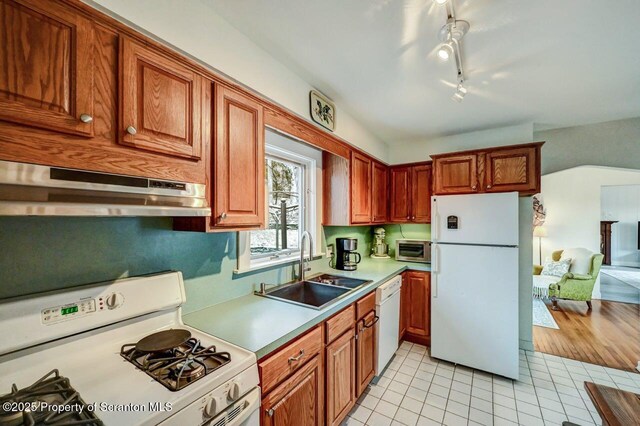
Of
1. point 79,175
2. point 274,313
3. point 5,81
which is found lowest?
point 274,313

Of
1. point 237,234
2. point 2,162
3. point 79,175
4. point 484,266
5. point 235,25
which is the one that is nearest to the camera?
point 2,162

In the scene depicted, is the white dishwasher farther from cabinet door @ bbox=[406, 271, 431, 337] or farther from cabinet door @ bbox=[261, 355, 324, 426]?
cabinet door @ bbox=[261, 355, 324, 426]

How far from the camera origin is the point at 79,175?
835mm

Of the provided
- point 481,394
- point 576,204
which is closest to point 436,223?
point 481,394

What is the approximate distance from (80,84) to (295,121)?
3.93ft

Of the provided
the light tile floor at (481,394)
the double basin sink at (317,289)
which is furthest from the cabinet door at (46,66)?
the light tile floor at (481,394)

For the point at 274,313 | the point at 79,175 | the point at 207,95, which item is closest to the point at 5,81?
the point at 79,175

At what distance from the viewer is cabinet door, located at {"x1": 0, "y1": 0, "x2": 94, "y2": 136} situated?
0.73 meters

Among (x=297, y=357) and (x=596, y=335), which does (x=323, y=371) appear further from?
(x=596, y=335)

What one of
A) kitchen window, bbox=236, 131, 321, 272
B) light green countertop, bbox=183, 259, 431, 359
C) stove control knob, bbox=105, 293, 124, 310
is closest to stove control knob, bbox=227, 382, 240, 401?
light green countertop, bbox=183, 259, 431, 359

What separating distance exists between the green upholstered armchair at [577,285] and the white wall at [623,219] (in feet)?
13.3

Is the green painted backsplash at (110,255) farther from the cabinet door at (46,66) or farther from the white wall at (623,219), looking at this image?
the white wall at (623,219)

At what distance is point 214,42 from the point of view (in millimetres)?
1312

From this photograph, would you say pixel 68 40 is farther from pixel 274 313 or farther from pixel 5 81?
pixel 274 313
